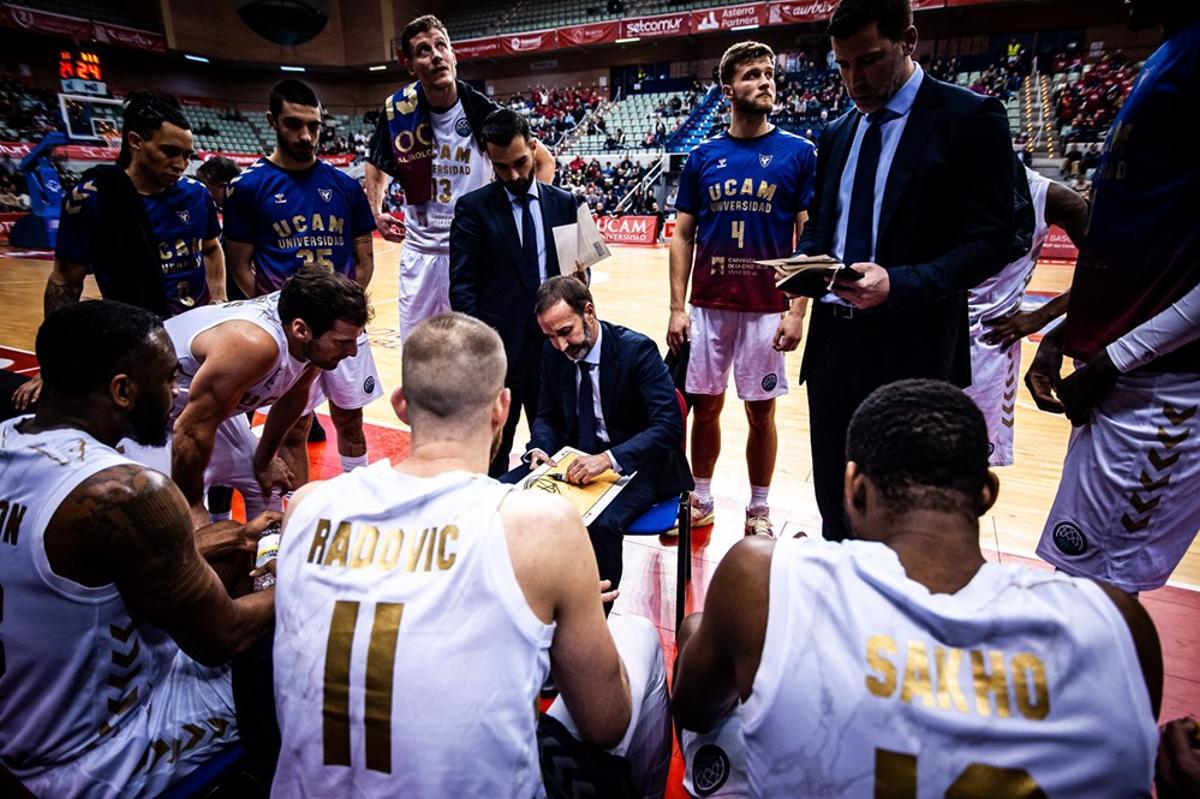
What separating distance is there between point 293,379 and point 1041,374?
10.1 ft

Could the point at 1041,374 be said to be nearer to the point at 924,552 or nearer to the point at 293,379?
the point at 924,552

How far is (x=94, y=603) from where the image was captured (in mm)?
1413

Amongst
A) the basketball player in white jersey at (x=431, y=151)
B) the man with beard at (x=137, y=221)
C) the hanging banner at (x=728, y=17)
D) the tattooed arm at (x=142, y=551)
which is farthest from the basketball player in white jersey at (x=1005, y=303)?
the hanging banner at (x=728, y=17)

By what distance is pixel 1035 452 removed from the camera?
14.7 ft

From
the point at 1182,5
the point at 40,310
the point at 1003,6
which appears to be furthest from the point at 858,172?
the point at 1003,6

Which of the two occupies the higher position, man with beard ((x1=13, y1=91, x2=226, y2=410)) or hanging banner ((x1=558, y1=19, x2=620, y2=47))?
hanging banner ((x1=558, y1=19, x2=620, y2=47))

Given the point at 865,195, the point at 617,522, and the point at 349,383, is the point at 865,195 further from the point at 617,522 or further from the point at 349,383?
the point at 349,383

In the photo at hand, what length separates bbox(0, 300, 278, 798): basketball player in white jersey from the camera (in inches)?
54.5

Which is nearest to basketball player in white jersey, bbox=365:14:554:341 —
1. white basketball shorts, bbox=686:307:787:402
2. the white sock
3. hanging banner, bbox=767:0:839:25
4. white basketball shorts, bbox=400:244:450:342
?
white basketball shorts, bbox=400:244:450:342

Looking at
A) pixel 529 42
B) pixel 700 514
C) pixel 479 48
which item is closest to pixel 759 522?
pixel 700 514

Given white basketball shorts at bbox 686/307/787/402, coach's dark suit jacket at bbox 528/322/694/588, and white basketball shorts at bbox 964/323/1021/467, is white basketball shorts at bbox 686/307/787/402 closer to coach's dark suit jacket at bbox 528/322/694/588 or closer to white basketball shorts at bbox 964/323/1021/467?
coach's dark suit jacket at bbox 528/322/694/588

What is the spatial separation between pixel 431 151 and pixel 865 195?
252 centimetres

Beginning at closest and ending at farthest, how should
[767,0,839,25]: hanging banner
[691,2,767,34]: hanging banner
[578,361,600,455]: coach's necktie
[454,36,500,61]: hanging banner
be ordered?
1. [578,361,600,455]: coach's necktie
2. [767,0,839,25]: hanging banner
3. [691,2,767,34]: hanging banner
4. [454,36,500,61]: hanging banner

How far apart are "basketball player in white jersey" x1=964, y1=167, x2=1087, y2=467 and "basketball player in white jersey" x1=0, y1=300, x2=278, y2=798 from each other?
10.6 ft
